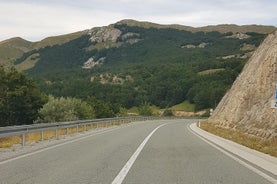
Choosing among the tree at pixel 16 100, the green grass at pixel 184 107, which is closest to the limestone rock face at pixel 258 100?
the tree at pixel 16 100

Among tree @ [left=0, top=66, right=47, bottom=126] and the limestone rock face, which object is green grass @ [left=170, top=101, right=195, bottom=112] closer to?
tree @ [left=0, top=66, right=47, bottom=126]

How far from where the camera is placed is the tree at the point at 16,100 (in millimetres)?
67750

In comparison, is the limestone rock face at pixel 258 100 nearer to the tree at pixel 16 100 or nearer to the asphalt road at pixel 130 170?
the asphalt road at pixel 130 170

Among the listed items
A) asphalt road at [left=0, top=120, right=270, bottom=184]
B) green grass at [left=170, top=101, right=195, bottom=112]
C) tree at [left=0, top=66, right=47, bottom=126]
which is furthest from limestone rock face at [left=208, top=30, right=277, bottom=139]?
green grass at [left=170, top=101, right=195, bottom=112]

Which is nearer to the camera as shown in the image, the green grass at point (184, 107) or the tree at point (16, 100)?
the tree at point (16, 100)

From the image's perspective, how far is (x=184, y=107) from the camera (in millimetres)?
167500

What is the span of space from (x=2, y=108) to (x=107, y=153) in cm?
5262

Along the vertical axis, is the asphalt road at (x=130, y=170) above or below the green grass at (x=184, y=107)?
above

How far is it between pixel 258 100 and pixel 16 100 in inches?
1669

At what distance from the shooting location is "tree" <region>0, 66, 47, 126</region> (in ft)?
222

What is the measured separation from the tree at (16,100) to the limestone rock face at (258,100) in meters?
33.2

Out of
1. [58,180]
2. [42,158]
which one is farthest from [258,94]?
[58,180]

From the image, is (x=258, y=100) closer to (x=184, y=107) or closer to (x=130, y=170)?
(x=130, y=170)

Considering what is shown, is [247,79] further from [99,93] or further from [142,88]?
[142,88]
